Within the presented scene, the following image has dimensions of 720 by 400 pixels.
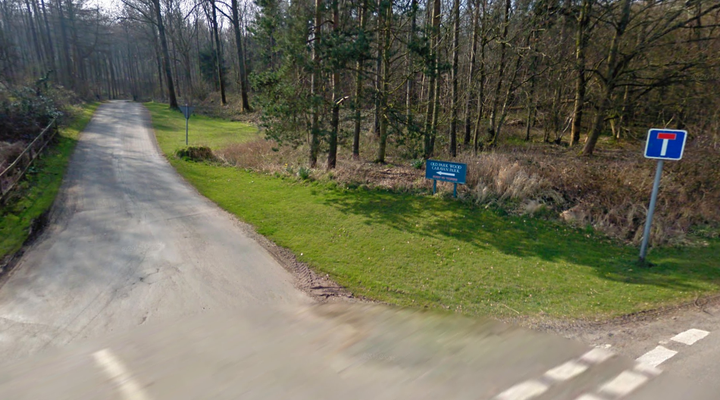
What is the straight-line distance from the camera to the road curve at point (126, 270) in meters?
5.17

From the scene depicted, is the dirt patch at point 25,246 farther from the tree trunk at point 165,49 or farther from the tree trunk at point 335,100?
the tree trunk at point 165,49

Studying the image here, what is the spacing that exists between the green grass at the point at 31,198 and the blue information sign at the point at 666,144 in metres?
11.8

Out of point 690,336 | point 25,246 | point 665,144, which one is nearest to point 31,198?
point 25,246

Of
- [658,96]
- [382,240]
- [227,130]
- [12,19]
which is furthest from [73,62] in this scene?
[658,96]

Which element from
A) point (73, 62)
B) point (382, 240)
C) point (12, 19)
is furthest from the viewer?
point (73, 62)

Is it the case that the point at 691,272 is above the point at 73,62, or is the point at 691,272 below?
below

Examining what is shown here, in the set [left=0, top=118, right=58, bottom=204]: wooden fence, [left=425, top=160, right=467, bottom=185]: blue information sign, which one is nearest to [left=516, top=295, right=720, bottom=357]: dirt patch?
[left=425, top=160, right=467, bottom=185]: blue information sign

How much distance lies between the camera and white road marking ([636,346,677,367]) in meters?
4.10

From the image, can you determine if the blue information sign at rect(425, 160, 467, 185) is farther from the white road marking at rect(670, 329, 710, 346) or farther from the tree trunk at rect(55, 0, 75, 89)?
the tree trunk at rect(55, 0, 75, 89)

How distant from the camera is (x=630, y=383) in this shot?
3.76 metres

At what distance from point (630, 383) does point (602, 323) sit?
4.46ft

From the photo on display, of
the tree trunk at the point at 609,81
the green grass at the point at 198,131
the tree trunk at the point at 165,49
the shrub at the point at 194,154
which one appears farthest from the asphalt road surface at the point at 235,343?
the tree trunk at the point at 165,49

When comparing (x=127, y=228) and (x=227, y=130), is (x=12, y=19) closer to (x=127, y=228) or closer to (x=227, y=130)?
(x=227, y=130)

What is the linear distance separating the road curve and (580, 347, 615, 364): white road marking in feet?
12.6
